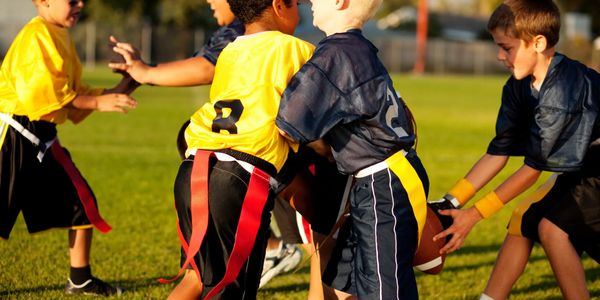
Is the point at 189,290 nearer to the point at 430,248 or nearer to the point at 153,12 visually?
the point at 430,248

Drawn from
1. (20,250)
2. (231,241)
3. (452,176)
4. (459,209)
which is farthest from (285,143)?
(452,176)

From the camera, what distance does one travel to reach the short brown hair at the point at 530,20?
4.00m

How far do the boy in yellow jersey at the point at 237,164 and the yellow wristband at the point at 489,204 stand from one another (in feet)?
3.08

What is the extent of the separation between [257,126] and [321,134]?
32 centimetres

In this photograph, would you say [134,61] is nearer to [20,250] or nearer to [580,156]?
[580,156]

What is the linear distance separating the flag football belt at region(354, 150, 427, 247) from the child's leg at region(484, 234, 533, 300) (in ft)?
3.43

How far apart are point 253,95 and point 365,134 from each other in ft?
1.59

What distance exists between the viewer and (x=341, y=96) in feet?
11.3

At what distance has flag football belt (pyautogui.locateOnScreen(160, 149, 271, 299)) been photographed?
3.61 meters

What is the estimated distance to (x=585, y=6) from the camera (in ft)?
220

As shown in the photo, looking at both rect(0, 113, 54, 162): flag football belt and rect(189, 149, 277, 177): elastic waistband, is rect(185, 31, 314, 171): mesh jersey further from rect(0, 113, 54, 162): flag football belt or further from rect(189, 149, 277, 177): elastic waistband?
rect(0, 113, 54, 162): flag football belt

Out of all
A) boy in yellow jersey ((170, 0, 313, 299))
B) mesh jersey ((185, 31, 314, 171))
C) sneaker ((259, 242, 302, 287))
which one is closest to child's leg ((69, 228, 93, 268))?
→ sneaker ((259, 242, 302, 287))

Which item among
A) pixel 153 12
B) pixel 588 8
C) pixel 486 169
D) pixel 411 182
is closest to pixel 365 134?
pixel 411 182

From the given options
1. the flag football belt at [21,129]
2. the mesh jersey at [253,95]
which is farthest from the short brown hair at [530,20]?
the flag football belt at [21,129]
